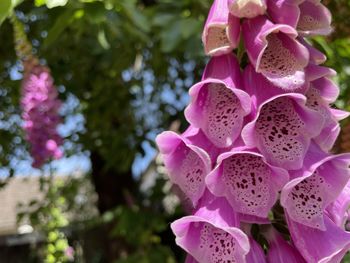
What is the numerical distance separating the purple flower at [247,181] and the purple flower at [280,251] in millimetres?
67

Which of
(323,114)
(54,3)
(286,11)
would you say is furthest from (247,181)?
(54,3)

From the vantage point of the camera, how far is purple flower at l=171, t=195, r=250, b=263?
3.03ft

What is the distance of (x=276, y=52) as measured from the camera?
0.98 meters

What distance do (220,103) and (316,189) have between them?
210 mm

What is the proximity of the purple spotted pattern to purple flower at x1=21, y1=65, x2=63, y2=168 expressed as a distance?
1.98m

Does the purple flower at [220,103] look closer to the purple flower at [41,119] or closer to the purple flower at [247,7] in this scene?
the purple flower at [247,7]

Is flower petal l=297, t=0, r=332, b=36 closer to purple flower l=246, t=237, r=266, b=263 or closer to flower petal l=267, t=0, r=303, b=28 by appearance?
flower petal l=267, t=0, r=303, b=28

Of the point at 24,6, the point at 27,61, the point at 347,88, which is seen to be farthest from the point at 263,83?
the point at 24,6

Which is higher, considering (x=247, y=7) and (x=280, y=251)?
(x=247, y=7)

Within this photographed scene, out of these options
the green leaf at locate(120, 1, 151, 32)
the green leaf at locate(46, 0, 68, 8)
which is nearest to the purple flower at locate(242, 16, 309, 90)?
the green leaf at locate(46, 0, 68, 8)

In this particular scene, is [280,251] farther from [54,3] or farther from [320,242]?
[54,3]

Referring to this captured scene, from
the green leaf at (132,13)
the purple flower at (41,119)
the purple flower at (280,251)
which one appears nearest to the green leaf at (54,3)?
the green leaf at (132,13)

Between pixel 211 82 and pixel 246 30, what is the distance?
10cm

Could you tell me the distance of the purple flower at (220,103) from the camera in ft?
3.14
